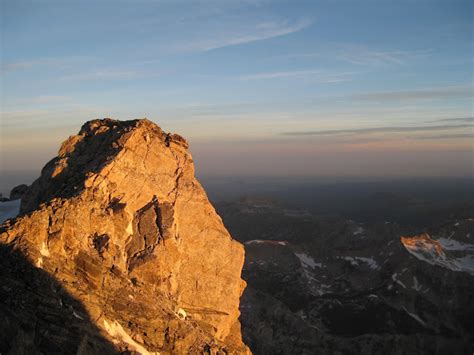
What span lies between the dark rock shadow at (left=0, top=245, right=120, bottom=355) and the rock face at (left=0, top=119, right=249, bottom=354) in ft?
0.21

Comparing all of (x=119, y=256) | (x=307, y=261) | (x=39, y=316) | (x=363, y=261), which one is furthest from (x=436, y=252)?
(x=39, y=316)

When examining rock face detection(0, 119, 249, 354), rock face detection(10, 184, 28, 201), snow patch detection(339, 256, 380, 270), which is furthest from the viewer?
snow patch detection(339, 256, 380, 270)

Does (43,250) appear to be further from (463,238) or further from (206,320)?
(463,238)

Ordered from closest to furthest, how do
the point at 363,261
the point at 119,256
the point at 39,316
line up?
the point at 39,316 < the point at 119,256 < the point at 363,261

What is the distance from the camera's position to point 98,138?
4806 centimetres

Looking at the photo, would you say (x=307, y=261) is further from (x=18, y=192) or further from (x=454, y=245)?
(x=18, y=192)

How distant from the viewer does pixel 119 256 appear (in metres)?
38.9

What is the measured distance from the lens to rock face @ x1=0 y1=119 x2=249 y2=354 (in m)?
30.7

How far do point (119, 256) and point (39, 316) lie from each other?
998cm

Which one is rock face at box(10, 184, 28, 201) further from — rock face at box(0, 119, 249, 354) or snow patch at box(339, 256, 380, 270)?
snow patch at box(339, 256, 380, 270)

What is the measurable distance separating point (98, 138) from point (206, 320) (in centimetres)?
1889

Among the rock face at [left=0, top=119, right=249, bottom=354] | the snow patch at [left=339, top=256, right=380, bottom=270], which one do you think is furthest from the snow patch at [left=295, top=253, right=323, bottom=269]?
the rock face at [left=0, top=119, right=249, bottom=354]

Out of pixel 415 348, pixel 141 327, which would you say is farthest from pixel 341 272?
pixel 141 327

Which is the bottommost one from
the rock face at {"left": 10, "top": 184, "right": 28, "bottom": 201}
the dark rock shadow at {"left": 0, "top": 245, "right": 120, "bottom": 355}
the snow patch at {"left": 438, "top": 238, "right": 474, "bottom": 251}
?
the snow patch at {"left": 438, "top": 238, "right": 474, "bottom": 251}
